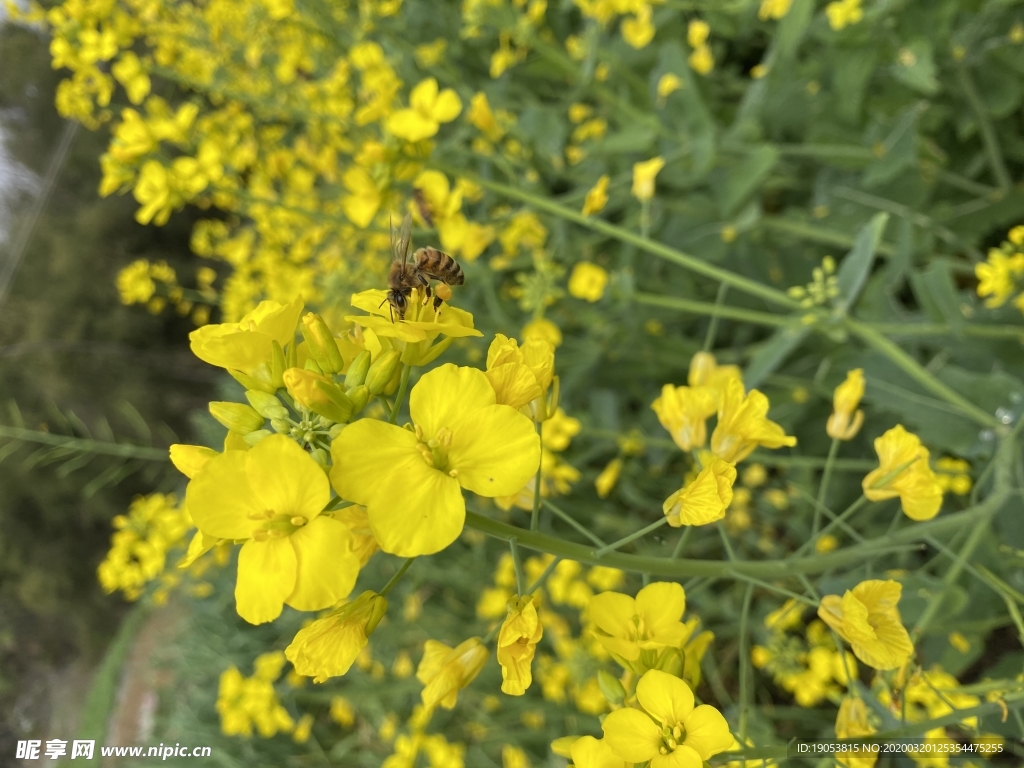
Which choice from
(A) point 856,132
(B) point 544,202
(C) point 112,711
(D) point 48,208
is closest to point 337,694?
(C) point 112,711

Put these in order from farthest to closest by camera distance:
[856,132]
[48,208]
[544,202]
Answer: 1. [48,208]
2. [856,132]
3. [544,202]

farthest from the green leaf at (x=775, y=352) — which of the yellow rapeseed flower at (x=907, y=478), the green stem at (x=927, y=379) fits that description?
the yellow rapeseed flower at (x=907, y=478)

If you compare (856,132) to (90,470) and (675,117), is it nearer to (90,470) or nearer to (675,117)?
(675,117)

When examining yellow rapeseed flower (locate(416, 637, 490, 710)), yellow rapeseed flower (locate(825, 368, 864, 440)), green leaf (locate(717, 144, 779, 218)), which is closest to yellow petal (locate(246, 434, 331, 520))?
yellow rapeseed flower (locate(416, 637, 490, 710))

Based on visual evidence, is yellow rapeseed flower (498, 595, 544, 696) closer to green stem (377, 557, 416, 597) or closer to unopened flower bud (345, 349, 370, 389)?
green stem (377, 557, 416, 597)

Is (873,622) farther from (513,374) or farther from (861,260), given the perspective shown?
(861,260)

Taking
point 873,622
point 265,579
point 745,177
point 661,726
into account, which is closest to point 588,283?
point 745,177
